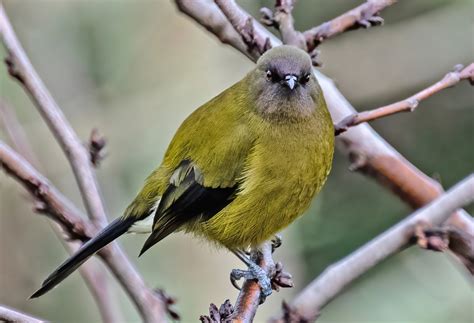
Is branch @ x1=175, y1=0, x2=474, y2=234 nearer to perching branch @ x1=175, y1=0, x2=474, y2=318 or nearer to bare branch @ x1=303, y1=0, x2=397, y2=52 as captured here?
perching branch @ x1=175, y1=0, x2=474, y2=318

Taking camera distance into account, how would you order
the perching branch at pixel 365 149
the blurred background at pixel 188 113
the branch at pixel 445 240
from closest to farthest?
the branch at pixel 445 240, the perching branch at pixel 365 149, the blurred background at pixel 188 113

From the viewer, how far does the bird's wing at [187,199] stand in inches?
109

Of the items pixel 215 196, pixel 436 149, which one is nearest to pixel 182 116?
pixel 436 149

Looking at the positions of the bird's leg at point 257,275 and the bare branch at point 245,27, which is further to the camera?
the bare branch at point 245,27

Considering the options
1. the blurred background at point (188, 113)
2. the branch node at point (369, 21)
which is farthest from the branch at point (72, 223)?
the blurred background at point (188, 113)

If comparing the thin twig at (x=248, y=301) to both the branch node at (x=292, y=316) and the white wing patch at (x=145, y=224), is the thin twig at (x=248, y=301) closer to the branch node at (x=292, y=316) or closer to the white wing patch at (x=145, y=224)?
the branch node at (x=292, y=316)

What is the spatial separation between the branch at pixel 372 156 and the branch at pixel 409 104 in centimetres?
18

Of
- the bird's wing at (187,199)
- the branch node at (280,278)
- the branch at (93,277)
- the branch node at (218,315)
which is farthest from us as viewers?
the bird's wing at (187,199)

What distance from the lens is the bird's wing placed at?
2.78 meters

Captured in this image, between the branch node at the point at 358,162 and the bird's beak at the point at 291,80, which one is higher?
the bird's beak at the point at 291,80

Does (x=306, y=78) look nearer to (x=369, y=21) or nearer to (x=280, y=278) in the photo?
(x=369, y=21)

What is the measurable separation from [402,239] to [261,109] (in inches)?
34.4

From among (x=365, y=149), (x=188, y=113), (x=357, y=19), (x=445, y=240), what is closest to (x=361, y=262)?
(x=445, y=240)

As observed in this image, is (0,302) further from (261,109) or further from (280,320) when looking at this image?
(280,320)
